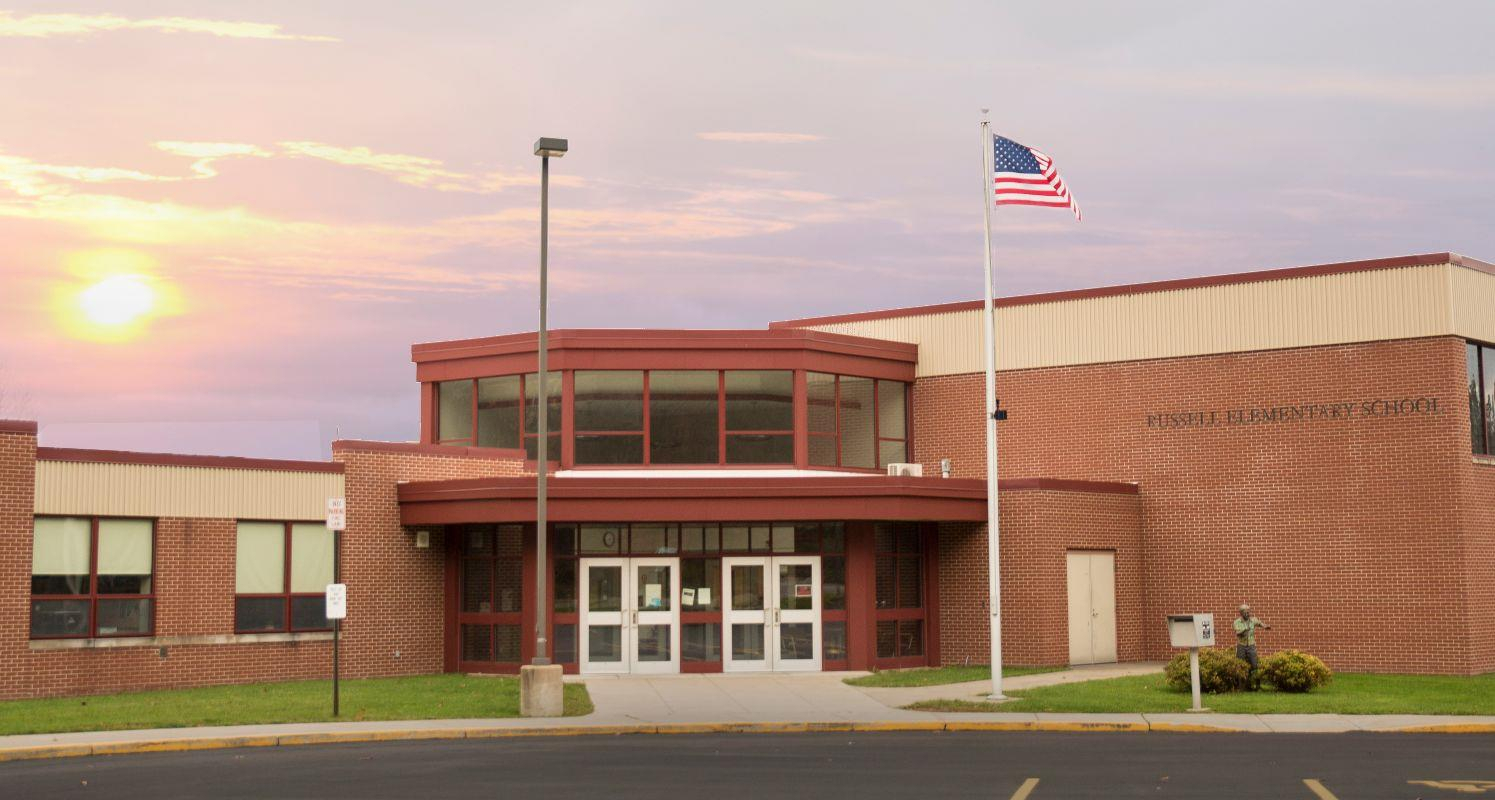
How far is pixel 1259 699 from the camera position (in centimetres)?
2705

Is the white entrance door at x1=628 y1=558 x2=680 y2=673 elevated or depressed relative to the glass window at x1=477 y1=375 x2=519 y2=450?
depressed

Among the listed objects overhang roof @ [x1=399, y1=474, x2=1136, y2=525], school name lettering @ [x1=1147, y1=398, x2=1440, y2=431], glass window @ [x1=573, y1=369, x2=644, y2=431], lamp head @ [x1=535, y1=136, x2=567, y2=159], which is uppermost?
lamp head @ [x1=535, y1=136, x2=567, y2=159]

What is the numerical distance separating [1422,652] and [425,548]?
19.7m

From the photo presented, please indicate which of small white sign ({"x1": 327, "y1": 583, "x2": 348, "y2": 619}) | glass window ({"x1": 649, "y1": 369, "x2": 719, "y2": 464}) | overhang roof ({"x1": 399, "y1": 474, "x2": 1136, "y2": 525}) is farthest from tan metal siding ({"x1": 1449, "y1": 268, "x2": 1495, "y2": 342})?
small white sign ({"x1": 327, "y1": 583, "x2": 348, "y2": 619})

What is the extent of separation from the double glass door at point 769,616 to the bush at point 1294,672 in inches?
357

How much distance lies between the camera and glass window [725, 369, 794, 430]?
3641cm

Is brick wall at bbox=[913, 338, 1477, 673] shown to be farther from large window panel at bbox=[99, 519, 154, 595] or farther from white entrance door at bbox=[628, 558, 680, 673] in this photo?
large window panel at bbox=[99, 519, 154, 595]

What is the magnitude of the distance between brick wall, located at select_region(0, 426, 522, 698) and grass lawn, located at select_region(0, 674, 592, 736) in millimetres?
537

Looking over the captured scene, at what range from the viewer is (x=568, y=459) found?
35.8 meters

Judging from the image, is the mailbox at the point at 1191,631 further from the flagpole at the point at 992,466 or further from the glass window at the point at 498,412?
the glass window at the point at 498,412

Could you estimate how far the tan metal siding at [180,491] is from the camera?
2911 cm

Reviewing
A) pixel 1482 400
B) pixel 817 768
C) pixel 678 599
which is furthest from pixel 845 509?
pixel 817 768

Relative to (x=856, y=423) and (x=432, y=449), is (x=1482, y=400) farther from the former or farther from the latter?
(x=432, y=449)

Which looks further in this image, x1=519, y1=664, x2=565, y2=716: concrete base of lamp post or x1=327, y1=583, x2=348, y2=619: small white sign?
x1=519, y1=664, x2=565, y2=716: concrete base of lamp post
